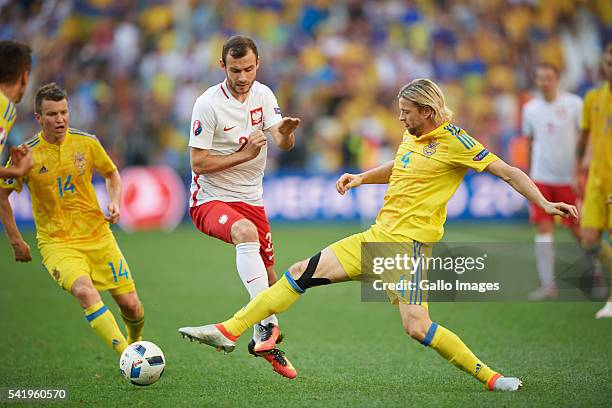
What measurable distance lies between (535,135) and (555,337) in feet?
10.6

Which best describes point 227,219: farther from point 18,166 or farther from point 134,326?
point 18,166

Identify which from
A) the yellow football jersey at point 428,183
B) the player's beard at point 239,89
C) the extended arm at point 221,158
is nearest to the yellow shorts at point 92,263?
the extended arm at point 221,158

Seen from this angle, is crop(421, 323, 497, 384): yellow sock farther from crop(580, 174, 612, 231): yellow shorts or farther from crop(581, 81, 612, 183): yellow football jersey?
crop(581, 81, 612, 183): yellow football jersey

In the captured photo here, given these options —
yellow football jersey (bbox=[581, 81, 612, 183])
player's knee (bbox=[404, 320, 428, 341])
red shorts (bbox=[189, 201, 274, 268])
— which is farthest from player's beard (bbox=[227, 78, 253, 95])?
yellow football jersey (bbox=[581, 81, 612, 183])

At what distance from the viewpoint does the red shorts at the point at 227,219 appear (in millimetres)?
6863

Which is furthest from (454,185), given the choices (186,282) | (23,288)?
(23,288)

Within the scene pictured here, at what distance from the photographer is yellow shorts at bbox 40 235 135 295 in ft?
22.8

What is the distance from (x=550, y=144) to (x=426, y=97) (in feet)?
16.0

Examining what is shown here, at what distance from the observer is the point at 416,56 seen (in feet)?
71.3

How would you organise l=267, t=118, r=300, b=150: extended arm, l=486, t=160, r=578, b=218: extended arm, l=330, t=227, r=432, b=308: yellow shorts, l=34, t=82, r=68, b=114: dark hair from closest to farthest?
1. l=486, t=160, r=578, b=218: extended arm
2. l=330, t=227, r=432, b=308: yellow shorts
3. l=267, t=118, r=300, b=150: extended arm
4. l=34, t=82, r=68, b=114: dark hair

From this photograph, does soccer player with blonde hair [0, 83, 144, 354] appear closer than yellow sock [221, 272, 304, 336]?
No

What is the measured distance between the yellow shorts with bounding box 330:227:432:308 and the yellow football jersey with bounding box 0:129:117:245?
2264 millimetres

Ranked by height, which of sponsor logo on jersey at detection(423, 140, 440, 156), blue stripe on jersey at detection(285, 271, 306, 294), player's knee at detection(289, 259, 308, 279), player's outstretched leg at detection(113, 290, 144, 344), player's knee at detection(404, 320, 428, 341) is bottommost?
player's outstretched leg at detection(113, 290, 144, 344)

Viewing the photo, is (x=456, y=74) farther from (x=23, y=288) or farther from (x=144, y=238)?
(x=23, y=288)
